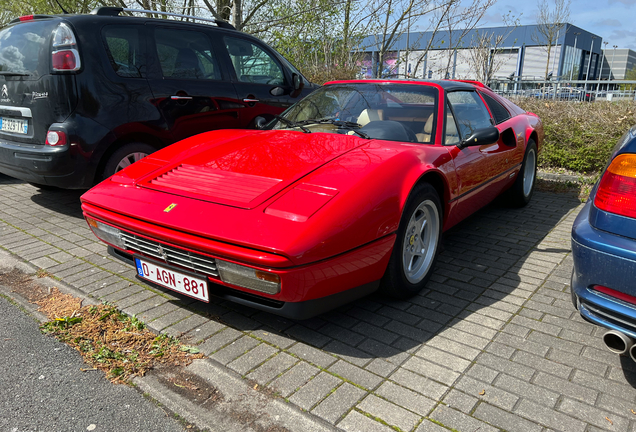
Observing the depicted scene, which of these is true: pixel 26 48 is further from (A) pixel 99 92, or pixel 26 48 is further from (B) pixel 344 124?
(B) pixel 344 124

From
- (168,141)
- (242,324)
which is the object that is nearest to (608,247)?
(242,324)

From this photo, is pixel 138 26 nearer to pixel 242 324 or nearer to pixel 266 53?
pixel 266 53

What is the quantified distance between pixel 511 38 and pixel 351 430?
164 ft

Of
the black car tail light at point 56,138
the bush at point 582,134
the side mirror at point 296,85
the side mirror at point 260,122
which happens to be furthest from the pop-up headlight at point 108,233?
the bush at point 582,134

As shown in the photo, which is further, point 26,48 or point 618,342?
point 26,48

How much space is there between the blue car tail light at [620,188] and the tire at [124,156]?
3.83 meters

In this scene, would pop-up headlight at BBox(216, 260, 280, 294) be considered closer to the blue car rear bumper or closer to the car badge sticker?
the car badge sticker

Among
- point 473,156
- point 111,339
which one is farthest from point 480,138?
point 111,339

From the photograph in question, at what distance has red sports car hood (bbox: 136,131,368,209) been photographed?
264 cm

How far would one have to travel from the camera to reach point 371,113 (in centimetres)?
368

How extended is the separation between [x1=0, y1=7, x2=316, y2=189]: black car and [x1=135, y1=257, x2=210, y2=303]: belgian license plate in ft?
6.40

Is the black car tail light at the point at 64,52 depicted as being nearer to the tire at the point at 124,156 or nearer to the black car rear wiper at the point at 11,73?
the black car rear wiper at the point at 11,73

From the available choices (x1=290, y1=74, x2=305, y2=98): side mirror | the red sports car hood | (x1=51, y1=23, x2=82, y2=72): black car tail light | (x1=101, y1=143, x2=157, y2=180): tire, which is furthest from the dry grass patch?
(x1=290, y1=74, x2=305, y2=98): side mirror

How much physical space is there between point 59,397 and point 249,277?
39.2 inches
